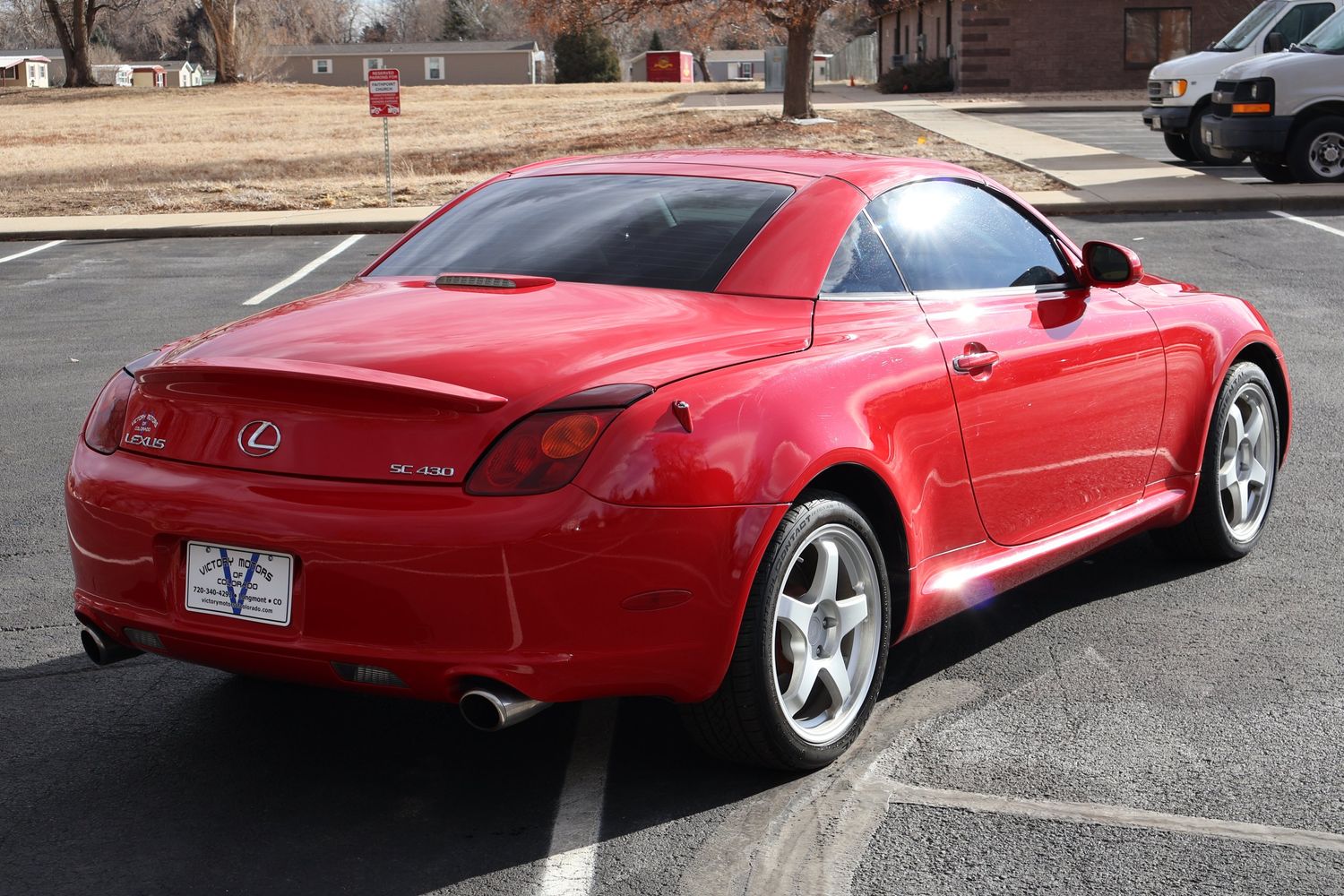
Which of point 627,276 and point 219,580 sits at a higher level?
point 627,276

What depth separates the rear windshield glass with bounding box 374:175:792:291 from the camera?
4254 millimetres

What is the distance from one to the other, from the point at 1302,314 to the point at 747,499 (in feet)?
29.9

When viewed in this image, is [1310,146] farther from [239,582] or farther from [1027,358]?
[239,582]

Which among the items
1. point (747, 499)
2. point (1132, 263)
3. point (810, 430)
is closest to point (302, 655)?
point (747, 499)

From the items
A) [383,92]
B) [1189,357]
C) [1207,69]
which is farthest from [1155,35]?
[1189,357]

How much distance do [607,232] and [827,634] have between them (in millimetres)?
1291

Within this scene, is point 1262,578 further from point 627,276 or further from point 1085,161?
point 1085,161

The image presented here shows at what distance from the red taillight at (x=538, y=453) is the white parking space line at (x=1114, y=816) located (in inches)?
44.6

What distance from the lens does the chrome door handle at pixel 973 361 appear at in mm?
4316

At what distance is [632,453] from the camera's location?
3.38 metres

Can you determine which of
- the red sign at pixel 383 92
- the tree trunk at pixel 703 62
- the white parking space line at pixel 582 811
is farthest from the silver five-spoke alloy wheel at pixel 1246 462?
the tree trunk at pixel 703 62

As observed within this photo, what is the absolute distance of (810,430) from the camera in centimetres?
372

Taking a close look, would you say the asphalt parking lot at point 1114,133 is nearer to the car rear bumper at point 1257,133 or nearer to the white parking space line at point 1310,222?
the car rear bumper at point 1257,133

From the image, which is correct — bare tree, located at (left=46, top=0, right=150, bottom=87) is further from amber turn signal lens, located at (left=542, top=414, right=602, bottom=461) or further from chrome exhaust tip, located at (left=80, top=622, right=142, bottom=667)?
amber turn signal lens, located at (left=542, top=414, right=602, bottom=461)
